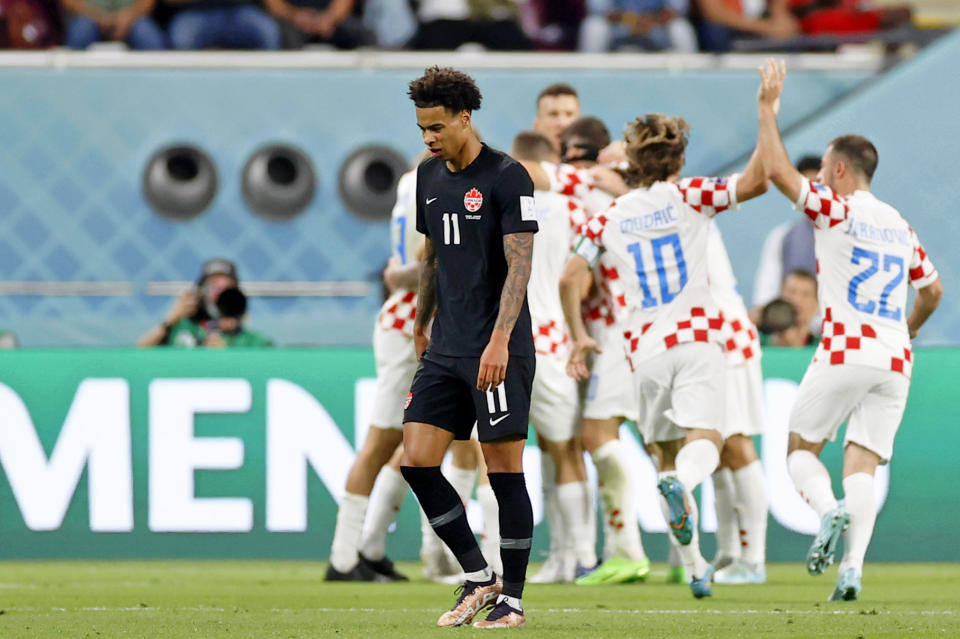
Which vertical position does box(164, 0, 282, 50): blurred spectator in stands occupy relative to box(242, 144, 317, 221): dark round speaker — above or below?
above

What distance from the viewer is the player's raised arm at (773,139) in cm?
761

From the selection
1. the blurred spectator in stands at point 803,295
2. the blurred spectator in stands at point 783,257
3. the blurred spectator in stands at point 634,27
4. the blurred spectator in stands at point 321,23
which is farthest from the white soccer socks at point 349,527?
the blurred spectator in stands at point 634,27

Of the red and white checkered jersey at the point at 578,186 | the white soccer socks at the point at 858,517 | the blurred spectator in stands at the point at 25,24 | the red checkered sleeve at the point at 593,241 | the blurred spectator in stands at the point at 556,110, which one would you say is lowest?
the white soccer socks at the point at 858,517

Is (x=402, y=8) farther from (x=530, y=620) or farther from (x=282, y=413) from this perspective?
(x=530, y=620)

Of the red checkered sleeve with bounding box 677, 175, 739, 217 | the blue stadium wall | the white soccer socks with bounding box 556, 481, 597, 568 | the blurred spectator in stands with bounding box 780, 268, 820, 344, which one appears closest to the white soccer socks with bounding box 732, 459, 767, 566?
the white soccer socks with bounding box 556, 481, 597, 568

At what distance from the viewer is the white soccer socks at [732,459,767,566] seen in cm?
931

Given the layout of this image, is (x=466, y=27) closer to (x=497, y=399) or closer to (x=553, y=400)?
(x=553, y=400)

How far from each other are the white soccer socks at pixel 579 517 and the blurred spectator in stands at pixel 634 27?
23.3ft

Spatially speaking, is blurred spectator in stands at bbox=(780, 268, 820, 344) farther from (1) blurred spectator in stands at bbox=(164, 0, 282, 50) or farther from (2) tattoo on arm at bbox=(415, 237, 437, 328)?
(2) tattoo on arm at bbox=(415, 237, 437, 328)

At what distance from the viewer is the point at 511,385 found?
6492 mm

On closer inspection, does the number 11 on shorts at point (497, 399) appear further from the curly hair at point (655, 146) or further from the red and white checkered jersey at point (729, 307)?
the red and white checkered jersey at point (729, 307)

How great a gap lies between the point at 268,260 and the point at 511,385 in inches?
353

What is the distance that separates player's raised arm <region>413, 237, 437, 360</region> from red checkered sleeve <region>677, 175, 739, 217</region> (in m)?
1.77

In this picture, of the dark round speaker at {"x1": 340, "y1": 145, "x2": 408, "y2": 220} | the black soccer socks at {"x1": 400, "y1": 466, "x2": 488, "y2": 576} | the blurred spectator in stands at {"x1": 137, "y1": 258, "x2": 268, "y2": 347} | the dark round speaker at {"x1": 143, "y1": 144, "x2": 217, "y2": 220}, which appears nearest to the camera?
the black soccer socks at {"x1": 400, "y1": 466, "x2": 488, "y2": 576}
